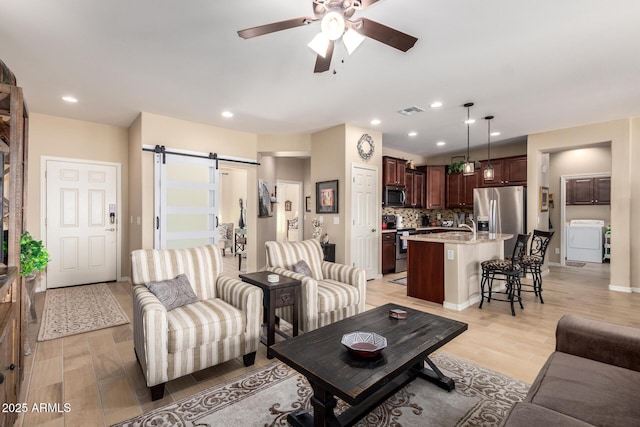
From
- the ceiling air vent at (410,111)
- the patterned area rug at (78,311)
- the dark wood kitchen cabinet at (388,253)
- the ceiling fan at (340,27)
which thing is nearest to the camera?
the ceiling fan at (340,27)

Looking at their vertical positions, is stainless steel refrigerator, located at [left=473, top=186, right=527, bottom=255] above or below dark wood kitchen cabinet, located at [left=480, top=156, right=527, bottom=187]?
below

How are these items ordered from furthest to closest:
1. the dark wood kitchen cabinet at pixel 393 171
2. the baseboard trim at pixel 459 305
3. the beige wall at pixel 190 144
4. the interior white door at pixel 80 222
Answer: the dark wood kitchen cabinet at pixel 393 171 → the interior white door at pixel 80 222 → the beige wall at pixel 190 144 → the baseboard trim at pixel 459 305

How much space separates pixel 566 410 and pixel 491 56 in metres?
2.82

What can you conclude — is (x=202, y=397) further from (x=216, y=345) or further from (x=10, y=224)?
(x=10, y=224)

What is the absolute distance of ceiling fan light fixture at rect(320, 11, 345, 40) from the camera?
71.1 inches

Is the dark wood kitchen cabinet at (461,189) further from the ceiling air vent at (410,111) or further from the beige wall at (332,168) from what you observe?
the beige wall at (332,168)

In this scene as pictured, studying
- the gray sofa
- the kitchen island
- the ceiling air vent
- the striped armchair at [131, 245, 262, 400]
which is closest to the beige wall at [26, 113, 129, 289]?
the striped armchair at [131, 245, 262, 400]

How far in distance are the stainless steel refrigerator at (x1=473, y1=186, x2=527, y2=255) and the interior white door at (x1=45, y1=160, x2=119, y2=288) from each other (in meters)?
6.98

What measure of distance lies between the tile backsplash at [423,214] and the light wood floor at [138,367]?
3409 millimetres

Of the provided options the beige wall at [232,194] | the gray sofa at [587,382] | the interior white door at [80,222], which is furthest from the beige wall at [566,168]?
the interior white door at [80,222]

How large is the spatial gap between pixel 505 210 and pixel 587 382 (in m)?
5.31

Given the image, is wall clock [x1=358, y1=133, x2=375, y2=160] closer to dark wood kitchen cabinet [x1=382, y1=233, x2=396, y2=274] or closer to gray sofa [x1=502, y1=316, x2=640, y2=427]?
dark wood kitchen cabinet [x1=382, y1=233, x2=396, y2=274]

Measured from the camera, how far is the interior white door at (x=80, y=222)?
488cm

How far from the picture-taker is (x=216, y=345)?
2305 mm
